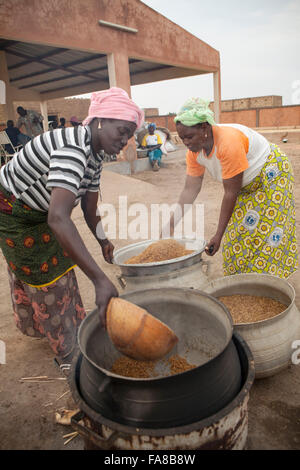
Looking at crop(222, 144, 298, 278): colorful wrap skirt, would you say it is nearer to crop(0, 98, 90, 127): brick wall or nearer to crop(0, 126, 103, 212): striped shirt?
crop(0, 126, 103, 212): striped shirt

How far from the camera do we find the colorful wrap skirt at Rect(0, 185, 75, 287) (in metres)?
2.06

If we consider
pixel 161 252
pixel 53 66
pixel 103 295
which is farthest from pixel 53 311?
pixel 53 66

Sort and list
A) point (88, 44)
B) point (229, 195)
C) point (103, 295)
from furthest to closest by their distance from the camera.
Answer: point (88, 44)
point (229, 195)
point (103, 295)

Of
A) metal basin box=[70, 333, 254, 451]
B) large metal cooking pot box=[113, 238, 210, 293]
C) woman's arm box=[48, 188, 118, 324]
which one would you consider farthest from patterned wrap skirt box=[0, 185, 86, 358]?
metal basin box=[70, 333, 254, 451]

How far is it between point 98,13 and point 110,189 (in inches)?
178

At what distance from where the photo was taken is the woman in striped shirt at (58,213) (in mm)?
1474

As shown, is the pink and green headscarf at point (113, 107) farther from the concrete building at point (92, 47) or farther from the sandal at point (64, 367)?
the concrete building at point (92, 47)

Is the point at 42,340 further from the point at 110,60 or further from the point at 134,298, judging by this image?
the point at 110,60

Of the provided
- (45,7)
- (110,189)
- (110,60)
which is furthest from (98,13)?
(110,189)

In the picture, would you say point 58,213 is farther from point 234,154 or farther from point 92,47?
point 92,47

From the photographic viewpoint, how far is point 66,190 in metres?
1.51

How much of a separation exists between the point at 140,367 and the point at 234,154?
151cm

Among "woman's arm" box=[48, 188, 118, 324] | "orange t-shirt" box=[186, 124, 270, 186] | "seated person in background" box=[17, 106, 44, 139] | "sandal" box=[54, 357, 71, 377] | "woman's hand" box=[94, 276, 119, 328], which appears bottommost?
"sandal" box=[54, 357, 71, 377]

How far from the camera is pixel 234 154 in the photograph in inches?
90.5
